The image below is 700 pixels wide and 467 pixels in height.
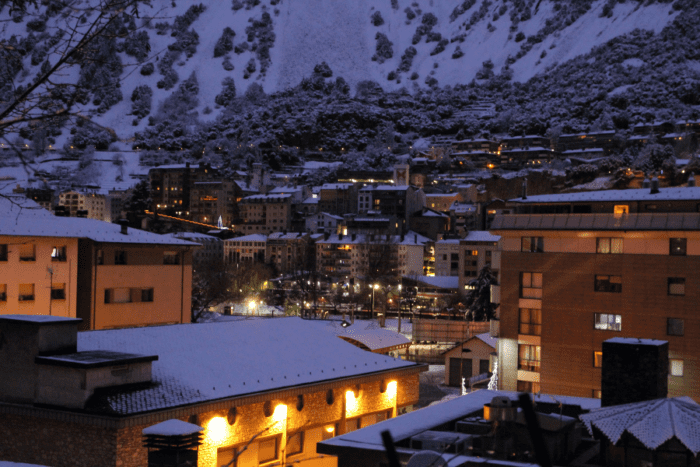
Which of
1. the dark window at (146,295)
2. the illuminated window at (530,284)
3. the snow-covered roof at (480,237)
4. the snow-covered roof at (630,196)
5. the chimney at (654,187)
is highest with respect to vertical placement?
the chimney at (654,187)

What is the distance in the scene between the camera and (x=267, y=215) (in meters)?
115

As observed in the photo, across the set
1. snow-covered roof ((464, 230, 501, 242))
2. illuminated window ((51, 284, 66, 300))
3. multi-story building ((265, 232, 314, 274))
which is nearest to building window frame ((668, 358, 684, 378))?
illuminated window ((51, 284, 66, 300))

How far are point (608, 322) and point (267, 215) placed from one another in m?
95.7

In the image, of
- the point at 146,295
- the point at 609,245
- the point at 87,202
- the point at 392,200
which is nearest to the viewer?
the point at 609,245

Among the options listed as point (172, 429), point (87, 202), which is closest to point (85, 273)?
point (172, 429)

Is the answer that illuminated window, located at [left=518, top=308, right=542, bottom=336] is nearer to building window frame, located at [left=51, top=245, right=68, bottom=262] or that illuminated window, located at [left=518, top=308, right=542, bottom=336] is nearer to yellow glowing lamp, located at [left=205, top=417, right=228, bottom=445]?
yellow glowing lamp, located at [left=205, top=417, right=228, bottom=445]

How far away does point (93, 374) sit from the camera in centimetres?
1039

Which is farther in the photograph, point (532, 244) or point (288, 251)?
point (288, 251)

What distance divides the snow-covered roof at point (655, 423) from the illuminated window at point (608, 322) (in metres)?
14.3

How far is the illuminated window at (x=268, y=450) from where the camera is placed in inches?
479

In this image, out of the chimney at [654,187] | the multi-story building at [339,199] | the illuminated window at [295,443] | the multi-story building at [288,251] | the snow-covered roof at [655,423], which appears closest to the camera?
the snow-covered roof at [655,423]

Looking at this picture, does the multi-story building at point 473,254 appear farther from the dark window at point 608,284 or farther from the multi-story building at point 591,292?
the dark window at point 608,284

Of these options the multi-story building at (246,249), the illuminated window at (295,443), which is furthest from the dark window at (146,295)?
the multi-story building at (246,249)

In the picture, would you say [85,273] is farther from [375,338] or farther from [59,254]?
[375,338]
